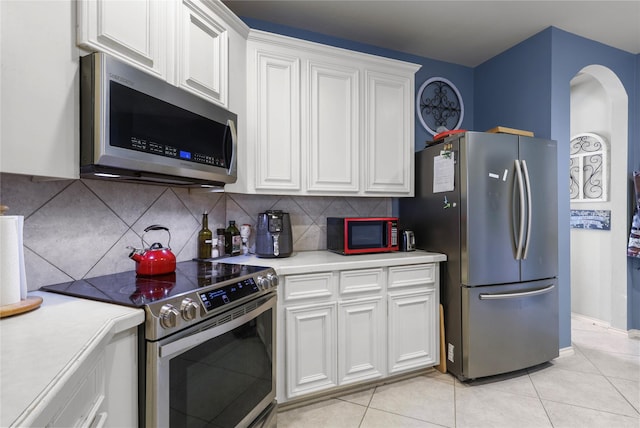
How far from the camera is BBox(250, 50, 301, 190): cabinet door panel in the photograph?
6.81 feet

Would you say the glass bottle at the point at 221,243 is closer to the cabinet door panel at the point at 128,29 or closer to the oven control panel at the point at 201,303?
the oven control panel at the point at 201,303

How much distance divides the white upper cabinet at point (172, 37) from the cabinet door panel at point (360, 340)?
1486 millimetres

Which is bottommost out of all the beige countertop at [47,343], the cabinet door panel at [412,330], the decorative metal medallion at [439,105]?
the cabinet door panel at [412,330]

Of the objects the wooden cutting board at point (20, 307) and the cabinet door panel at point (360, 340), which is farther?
the cabinet door panel at point (360, 340)

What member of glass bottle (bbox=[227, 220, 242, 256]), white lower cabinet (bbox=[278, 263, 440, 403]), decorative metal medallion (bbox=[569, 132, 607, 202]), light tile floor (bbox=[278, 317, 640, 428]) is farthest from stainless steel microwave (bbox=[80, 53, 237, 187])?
decorative metal medallion (bbox=[569, 132, 607, 202])

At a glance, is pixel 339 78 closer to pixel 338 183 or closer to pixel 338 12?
pixel 338 12

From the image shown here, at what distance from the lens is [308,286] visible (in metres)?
1.89

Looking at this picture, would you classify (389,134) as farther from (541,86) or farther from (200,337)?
(200,337)

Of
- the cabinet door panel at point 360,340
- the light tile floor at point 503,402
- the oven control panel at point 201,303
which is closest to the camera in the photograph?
the oven control panel at point 201,303

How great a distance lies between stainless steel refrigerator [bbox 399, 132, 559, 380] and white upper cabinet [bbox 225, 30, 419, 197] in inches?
16.2

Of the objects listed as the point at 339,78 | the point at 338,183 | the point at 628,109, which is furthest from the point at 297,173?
the point at 628,109

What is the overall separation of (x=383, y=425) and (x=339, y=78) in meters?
2.22

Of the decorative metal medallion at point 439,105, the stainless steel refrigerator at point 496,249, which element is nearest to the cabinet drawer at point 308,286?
the stainless steel refrigerator at point 496,249

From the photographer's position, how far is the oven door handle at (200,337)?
110 centimetres
